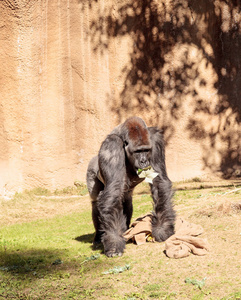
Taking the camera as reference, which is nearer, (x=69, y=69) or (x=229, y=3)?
(x=69, y=69)

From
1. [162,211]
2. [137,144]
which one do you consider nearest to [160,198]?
[162,211]

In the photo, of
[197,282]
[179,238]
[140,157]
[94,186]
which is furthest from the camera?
[94,186]

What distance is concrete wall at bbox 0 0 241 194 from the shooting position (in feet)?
35.6

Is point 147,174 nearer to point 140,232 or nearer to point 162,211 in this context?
point 162,211

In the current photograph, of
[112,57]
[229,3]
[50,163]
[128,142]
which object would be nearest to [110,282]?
[128,142]

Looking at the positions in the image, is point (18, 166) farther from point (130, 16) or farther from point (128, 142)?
point (128, 142)

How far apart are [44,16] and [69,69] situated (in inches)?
57.9

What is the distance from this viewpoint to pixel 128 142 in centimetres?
488

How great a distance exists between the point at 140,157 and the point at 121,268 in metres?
1.24

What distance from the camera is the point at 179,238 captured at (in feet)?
14.9

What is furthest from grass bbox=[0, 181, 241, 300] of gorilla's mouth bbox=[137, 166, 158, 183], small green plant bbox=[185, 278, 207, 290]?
gorilla's mouth bbox=[137, 166, 158, 183]

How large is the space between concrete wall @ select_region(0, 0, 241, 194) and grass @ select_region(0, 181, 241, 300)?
4.30 meters

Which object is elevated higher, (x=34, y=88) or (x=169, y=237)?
(x=34, y=88)

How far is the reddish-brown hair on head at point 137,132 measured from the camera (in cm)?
479
